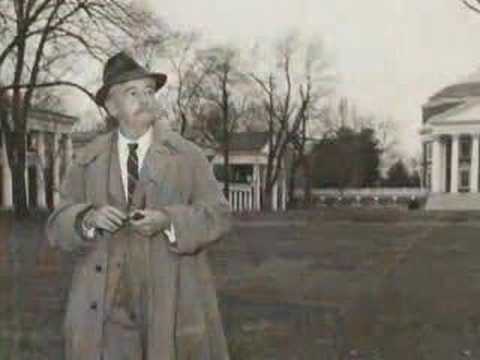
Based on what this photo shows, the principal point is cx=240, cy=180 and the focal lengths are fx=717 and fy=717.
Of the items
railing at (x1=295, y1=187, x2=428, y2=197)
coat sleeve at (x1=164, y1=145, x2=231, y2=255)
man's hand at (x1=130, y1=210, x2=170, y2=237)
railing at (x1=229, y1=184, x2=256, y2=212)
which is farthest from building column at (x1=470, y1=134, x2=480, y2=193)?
man's hand at (x1=130, y1=210, x2=170, y2=237)

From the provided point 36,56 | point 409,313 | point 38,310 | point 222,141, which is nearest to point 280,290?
point 409,313

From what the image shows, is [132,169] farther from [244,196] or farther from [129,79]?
[244,196]

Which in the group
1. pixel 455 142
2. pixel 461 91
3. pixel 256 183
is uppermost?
pixel 461 91

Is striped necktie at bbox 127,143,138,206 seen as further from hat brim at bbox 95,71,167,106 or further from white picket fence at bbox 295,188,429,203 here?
white picket fence at bbox 295,188,429,203

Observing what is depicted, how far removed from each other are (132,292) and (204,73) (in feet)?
135

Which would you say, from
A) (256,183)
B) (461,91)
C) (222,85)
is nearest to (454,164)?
(461,91)

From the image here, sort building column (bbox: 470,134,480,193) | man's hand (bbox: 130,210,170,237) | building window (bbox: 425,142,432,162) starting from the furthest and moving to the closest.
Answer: building window (bbox: 425,142,432,162) < building column (bbox: 470,134,480,193) < man's hand (bbox: 130,210,170,237)

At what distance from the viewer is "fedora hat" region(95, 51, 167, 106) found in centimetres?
261

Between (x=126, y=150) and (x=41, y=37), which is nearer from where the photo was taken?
(x=126, y=150)

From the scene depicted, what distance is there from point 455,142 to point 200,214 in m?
83.3

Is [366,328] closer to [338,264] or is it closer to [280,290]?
[280,290]

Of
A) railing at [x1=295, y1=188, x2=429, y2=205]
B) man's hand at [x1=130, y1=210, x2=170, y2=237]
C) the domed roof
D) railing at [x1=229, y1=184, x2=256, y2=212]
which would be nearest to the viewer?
man's hand at [x1=130, y1=210, x2=170, y2=237]

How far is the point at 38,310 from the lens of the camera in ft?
28.5

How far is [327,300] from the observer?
9.94m
